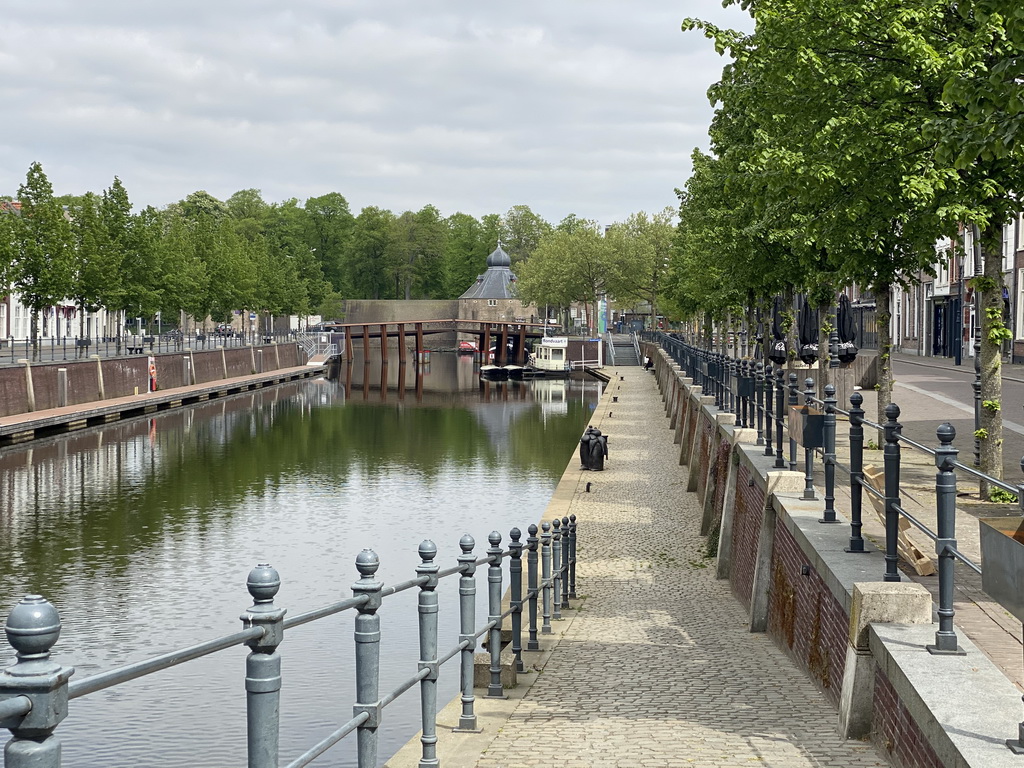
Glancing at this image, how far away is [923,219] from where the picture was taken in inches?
541

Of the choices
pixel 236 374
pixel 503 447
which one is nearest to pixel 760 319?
pixel 503 447

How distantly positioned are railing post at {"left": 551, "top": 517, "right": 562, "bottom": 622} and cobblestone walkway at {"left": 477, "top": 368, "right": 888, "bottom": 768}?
279 mm

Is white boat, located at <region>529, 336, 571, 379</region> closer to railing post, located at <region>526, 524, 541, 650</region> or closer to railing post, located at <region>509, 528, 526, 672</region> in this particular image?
railing post, located at <region>526, 524, 541, 650</region>

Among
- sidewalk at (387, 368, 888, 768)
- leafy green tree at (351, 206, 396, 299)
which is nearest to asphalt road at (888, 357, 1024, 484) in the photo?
sidewalk at (387, 368, 888, 768)

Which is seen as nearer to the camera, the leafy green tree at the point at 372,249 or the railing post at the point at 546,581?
the railing post at the point at 546,581

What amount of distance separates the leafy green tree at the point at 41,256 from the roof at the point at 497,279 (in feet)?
269

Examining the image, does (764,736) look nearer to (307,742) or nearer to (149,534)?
(307,742)

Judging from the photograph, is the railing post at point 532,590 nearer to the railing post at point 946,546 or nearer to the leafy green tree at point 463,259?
the railing post at point 946,546

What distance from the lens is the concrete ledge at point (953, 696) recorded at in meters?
5.13

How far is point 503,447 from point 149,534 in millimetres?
18920

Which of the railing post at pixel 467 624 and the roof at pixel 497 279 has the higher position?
the roof at pixel 497 279

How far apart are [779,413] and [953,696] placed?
8.25 meters

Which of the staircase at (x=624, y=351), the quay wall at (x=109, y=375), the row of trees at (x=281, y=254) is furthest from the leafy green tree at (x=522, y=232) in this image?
the quay wall at (x=109, y=375)

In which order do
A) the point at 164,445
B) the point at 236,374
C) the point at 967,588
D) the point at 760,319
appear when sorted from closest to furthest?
the point at 967,588 → the point at 760,319 → the point at 164,445 → the point at 236,374
